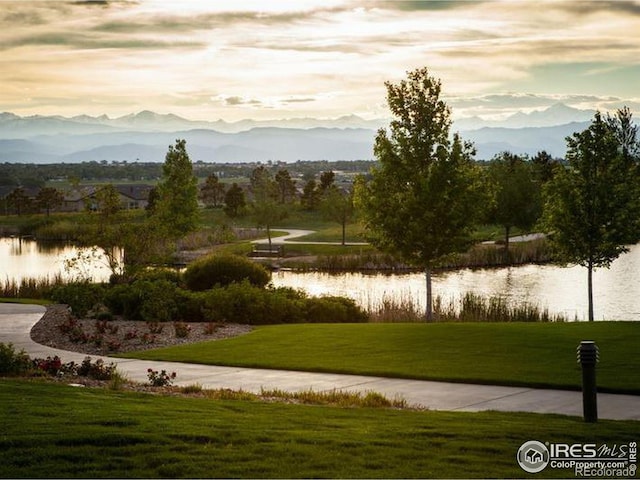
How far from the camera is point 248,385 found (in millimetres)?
14875

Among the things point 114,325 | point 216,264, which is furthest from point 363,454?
point 216,264

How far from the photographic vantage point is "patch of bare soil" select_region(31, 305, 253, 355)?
2027cm

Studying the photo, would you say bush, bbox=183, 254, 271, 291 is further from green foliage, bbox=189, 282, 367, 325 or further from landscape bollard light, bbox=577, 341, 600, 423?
landscape bollard light, bbox=577, 341, 600, 423

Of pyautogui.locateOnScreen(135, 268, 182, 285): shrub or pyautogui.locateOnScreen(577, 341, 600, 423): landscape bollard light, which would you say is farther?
pyautogui.locateOnScreen(135, 268, 182, 285): shrub

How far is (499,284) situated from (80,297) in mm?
24651

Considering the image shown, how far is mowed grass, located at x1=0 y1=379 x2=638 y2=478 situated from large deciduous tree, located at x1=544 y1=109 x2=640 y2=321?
1897cm

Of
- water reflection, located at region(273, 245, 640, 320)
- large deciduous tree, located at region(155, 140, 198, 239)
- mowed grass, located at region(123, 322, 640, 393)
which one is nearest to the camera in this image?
mowed grass, located at region(123, 322, 640, 393)

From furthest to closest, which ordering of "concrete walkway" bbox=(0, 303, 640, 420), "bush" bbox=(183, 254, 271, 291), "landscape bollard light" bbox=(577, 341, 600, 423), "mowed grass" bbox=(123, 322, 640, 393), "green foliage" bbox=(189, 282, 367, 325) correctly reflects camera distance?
1. "bush" bbox=(183, 254, 271, 291)
2. "green foliage" bbox=(189, 282, 367, 325)
3. "mowed grass" bbox=(123, 322, 640, 393)
4. "concrete walkway" bbox=(0, 303, 640, 420)
5. "landscape bollard light" bbox=(577, 341, 600, 423)

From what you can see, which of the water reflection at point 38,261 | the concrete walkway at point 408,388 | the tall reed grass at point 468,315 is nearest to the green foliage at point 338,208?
the water reflection at point 38,261

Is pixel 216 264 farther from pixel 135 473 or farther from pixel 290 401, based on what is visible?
pixel 135 473

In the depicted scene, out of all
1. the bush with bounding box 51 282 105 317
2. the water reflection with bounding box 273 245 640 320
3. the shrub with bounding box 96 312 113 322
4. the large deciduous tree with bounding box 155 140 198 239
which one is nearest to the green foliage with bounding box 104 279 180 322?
the bush with bounding box 51 282 105 317

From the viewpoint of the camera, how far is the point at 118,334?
71.9 feet

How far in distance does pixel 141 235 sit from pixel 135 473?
26825 millimetres

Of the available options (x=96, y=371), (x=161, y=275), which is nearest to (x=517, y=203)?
(x=161, y=275)
